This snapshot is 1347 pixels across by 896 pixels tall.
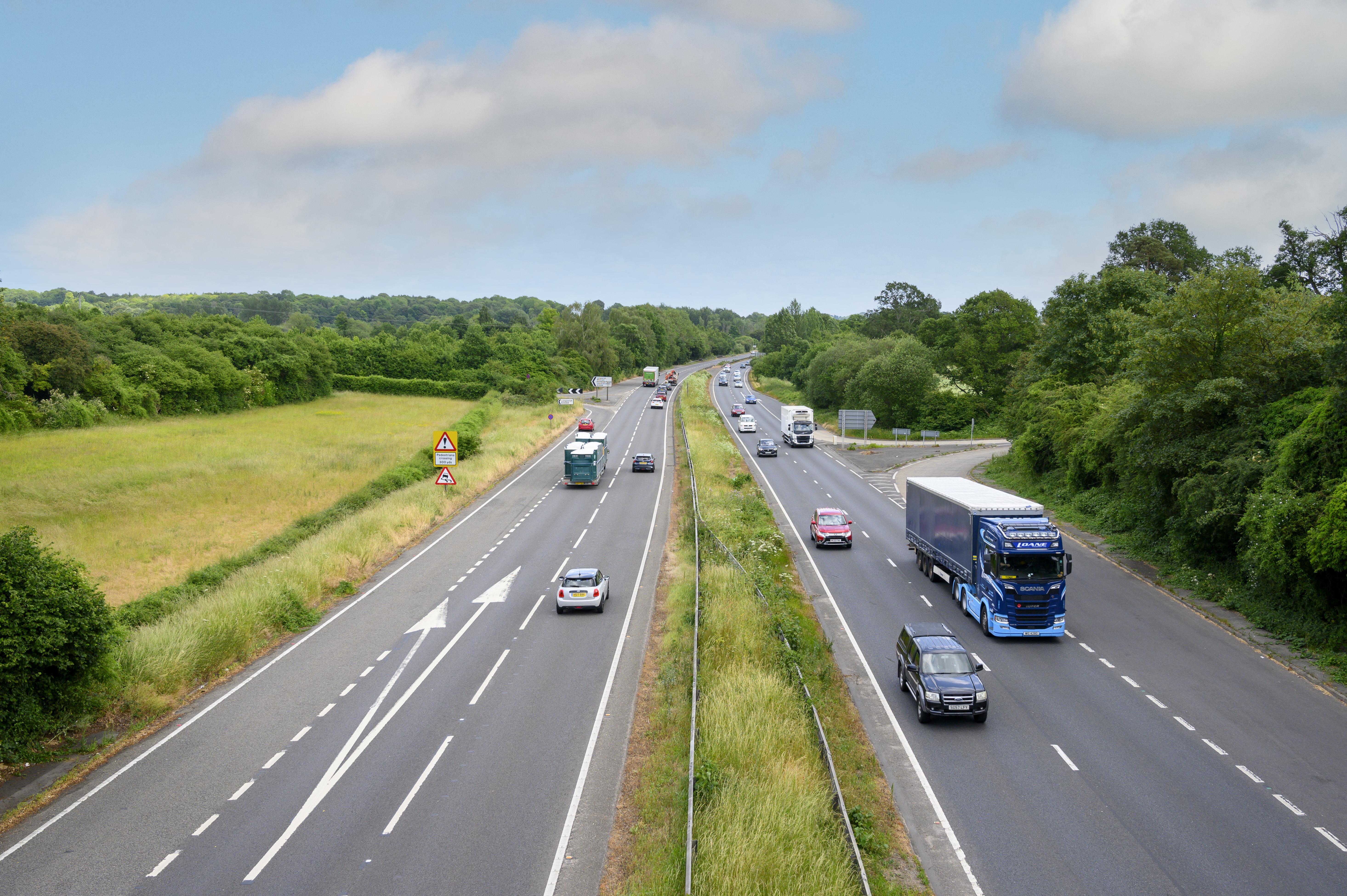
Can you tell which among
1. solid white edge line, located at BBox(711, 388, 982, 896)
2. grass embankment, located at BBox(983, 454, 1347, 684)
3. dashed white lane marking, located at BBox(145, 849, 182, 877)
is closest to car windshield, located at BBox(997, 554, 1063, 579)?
solid white edge line, located at BBox(711, 388, 982, 896)

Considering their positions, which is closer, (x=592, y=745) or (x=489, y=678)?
(x=592, y=745)

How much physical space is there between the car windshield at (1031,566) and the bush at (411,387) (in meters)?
98.7

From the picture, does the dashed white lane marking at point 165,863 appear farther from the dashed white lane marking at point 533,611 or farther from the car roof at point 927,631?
the car roof at point 927,631

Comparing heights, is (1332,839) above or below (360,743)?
above

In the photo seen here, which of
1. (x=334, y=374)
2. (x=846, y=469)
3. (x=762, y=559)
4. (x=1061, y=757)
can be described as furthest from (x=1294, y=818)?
(x=334, y=374)

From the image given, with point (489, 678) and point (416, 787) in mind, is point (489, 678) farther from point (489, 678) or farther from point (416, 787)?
point (416, 787)

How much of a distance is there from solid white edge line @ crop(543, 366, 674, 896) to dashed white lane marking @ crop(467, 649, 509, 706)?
2.79m

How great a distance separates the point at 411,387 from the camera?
12056 centimetres

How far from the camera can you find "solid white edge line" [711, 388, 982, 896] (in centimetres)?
1262

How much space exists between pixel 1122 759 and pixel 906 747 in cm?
406

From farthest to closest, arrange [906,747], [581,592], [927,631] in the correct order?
[581,592] → [927,631] → [906,747]

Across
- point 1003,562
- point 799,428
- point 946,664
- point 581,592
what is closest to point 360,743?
point 581,592

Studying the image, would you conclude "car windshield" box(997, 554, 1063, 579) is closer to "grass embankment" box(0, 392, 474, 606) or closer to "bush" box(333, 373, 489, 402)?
"grass embankment" box(0, 392, 474, 606)

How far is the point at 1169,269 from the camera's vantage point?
76.9 metres
